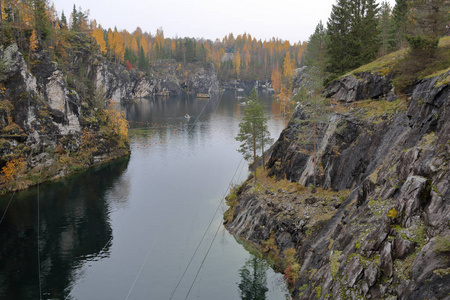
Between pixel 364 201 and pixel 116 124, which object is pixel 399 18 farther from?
pixel 116 124

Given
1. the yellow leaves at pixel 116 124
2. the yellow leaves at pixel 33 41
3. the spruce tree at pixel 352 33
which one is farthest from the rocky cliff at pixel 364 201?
the yellow leaves at pixel 33 41

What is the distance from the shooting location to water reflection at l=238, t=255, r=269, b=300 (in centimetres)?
2996

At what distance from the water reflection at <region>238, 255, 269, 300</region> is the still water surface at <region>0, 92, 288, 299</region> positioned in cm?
10


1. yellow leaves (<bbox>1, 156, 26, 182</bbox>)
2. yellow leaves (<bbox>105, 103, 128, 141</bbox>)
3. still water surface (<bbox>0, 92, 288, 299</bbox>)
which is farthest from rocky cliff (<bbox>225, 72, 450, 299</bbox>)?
yellow leaves (<bbox>105, 103, 128, 141</bbox>)

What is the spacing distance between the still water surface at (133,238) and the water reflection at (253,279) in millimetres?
97

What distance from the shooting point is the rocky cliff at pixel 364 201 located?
1383cm

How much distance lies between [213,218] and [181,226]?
4673mm

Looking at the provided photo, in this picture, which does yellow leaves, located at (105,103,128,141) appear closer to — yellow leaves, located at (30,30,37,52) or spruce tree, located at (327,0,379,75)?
yellow leaves, located at (30,30,37,52)

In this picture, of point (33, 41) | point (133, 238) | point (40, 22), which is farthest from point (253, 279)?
point (40, 22)

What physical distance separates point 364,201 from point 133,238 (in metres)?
29.2

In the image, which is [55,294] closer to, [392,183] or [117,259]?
[117,259]

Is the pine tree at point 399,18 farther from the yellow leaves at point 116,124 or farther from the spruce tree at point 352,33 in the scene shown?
the yellow leaves at point 116,124

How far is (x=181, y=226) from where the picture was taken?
42.9m

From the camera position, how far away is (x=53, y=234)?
40.5 m
